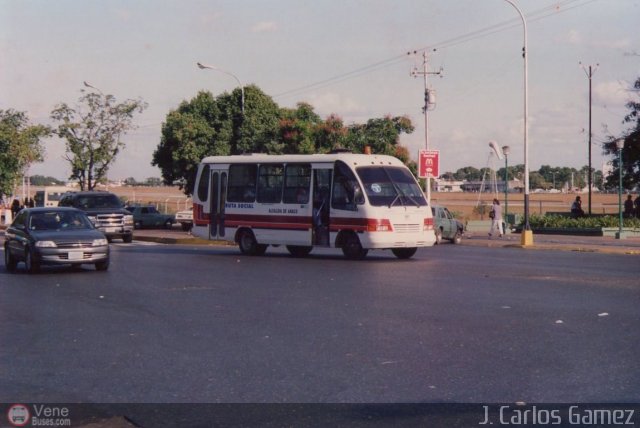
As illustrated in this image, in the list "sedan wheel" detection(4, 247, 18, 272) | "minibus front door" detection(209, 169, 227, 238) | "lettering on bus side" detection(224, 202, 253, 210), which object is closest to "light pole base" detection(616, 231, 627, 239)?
"lettering on bus side" detection(224, 202, 253, 210)

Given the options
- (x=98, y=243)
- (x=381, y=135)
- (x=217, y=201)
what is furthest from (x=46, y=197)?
(x=98, y=243)

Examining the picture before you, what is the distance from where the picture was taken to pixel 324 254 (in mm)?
27703

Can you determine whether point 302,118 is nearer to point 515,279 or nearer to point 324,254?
point 324,254

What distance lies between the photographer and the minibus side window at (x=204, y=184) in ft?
94.6

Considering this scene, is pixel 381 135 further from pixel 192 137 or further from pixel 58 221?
pixel 58 221

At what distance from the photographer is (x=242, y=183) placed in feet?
91.1

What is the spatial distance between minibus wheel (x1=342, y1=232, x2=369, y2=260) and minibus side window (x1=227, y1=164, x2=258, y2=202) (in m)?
3.82

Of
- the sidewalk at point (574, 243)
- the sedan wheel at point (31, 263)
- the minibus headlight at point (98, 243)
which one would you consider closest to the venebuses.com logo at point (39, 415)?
the minibus headlight at point (98, 243)

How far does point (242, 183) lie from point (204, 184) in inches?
68.5

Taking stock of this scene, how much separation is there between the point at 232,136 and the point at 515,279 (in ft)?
122

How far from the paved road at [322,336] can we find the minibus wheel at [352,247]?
11.5 feet

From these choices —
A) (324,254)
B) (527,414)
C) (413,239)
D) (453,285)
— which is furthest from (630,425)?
(324,254)

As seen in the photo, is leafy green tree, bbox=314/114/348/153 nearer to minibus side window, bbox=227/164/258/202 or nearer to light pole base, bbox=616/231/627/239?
light pole base, bbox=616/231/627/239

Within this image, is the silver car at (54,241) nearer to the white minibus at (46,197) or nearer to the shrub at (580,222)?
the shrub at (580,222)
